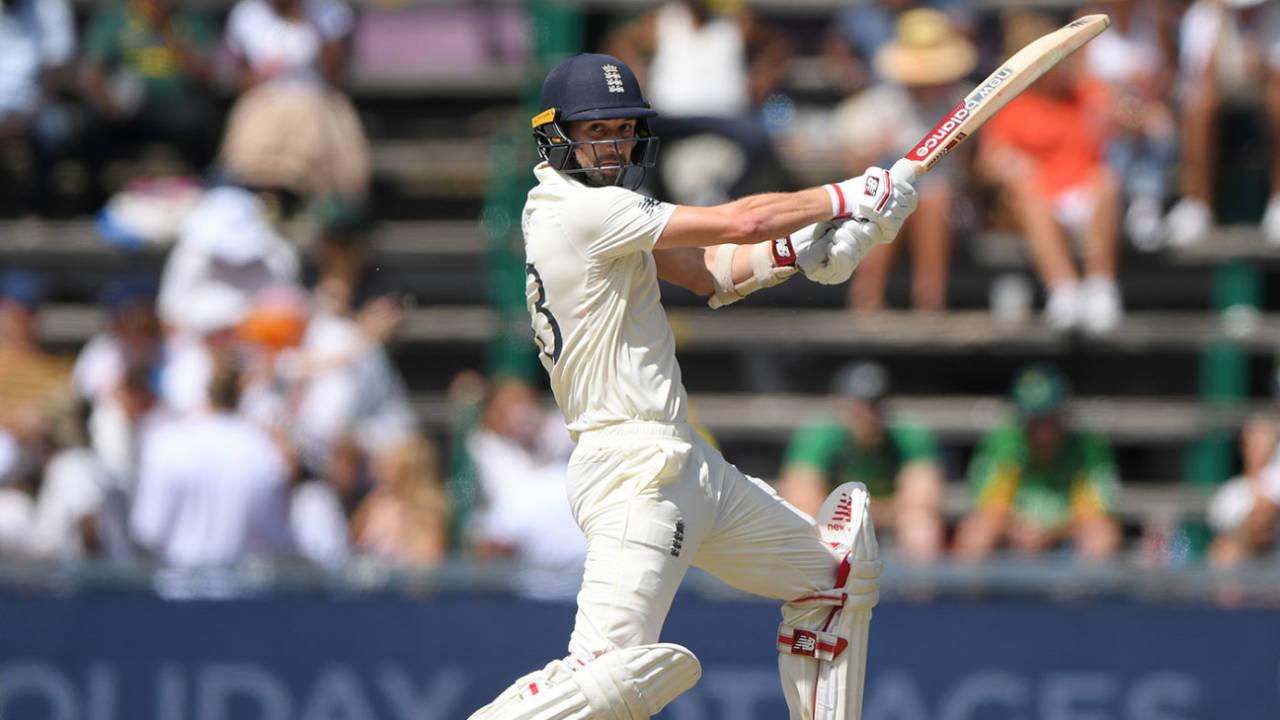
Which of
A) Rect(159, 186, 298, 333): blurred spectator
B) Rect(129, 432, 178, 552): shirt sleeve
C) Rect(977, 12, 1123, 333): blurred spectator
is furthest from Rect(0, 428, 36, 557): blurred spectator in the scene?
Rect(977, 12, 1123, 333): blurred spectator

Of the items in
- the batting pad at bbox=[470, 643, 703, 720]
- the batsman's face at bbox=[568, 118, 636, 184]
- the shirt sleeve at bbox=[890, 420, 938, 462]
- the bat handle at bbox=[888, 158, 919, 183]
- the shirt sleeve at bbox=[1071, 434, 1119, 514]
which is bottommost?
the batting pad at bbox=[470, 643, 703, 720]

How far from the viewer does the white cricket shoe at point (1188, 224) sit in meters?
8.87

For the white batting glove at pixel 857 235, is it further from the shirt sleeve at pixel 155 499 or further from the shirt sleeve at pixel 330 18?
the shirt sleeve at pixel 330 18

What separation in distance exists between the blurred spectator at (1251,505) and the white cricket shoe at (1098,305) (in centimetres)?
88

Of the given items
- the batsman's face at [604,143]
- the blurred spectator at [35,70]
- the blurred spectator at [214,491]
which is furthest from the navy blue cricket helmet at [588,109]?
the blurred spectator at [35,70]

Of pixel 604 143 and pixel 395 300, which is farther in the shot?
pixel 395 300

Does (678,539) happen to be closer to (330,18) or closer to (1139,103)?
(1139,103)

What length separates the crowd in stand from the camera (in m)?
7.75

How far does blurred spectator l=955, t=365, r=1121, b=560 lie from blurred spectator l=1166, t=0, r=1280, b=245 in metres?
1.65

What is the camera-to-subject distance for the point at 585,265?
468 cm

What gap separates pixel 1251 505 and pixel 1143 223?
Result: 180 cm

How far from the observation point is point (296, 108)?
30.4ft

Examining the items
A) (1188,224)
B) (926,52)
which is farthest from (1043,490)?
(926,52)

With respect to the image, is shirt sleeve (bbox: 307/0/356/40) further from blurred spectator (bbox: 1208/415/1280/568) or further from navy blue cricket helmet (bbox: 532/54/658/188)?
blurred spectator (bbox: 1208/415/1280/568)
